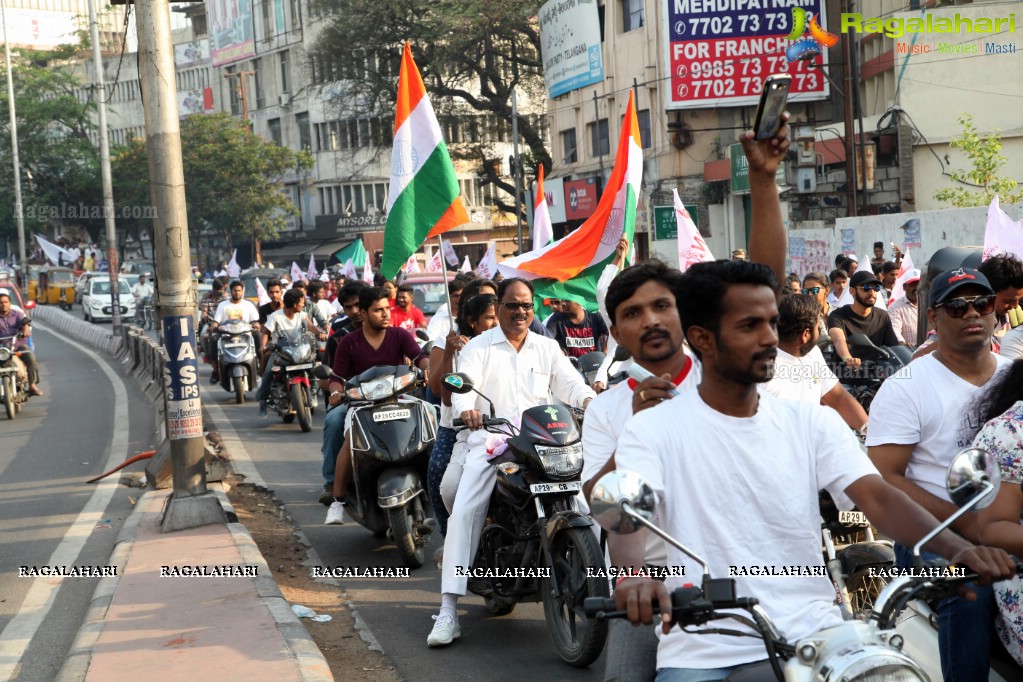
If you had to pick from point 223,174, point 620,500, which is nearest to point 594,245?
point 620,500

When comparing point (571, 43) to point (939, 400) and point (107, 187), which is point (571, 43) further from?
point (939, 400)

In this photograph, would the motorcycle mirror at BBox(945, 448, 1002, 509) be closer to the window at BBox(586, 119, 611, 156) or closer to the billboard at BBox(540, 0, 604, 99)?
the billboard at BBox(540, 0, 604, 99)

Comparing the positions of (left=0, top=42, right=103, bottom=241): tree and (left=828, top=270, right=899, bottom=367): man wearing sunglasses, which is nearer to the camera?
(left=828, top=270, right=899, bottom=367): man wearing sunglasses

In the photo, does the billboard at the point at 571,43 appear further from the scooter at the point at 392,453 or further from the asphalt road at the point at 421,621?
the scooter at the point at 392,453

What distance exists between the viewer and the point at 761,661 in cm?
280

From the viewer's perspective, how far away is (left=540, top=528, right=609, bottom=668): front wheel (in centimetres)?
524

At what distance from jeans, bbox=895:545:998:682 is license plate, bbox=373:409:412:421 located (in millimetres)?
4691

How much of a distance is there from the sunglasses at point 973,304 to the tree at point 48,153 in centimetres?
6238

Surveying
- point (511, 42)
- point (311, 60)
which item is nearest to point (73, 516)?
point (511, 42)

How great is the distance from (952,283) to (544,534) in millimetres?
2209

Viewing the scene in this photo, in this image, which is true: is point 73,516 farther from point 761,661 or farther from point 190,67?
point 190,67

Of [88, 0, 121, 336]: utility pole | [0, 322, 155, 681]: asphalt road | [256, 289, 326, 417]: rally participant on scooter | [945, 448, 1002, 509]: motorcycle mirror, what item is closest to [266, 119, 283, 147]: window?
[88, 0, 121, 336]: utility pole

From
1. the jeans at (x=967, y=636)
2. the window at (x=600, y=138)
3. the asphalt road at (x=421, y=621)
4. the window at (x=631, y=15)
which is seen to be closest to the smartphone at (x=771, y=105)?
the jeans at (x=967, y=636)

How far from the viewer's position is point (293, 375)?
578 inches
